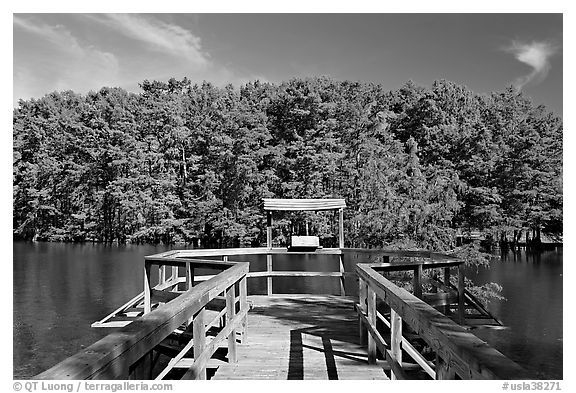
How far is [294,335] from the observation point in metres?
4.70

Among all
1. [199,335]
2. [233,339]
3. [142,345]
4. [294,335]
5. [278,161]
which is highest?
[278,161]

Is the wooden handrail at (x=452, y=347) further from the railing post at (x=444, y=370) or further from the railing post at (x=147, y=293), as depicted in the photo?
the railing post at (x=147, y=293)

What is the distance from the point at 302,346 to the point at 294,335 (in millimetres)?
407

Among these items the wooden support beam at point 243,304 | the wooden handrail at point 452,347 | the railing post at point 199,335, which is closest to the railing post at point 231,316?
the wooden support beam at point 243,304

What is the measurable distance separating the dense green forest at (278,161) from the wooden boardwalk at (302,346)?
320 inches

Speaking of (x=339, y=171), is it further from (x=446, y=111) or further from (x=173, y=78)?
(x=173, y=78)

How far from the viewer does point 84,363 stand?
1.30 m

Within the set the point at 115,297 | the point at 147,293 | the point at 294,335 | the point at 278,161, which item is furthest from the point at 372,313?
the point at 278,161

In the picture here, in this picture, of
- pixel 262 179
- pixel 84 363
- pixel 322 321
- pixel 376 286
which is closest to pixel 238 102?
pixel 262 179

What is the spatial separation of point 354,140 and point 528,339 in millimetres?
13571

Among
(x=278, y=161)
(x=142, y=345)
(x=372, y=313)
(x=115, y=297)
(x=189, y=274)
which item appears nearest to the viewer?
(x=142, y=345)

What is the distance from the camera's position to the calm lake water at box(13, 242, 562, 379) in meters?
9.81

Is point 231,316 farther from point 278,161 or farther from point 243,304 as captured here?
point 278,161

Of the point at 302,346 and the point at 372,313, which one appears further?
the point at 302,346
